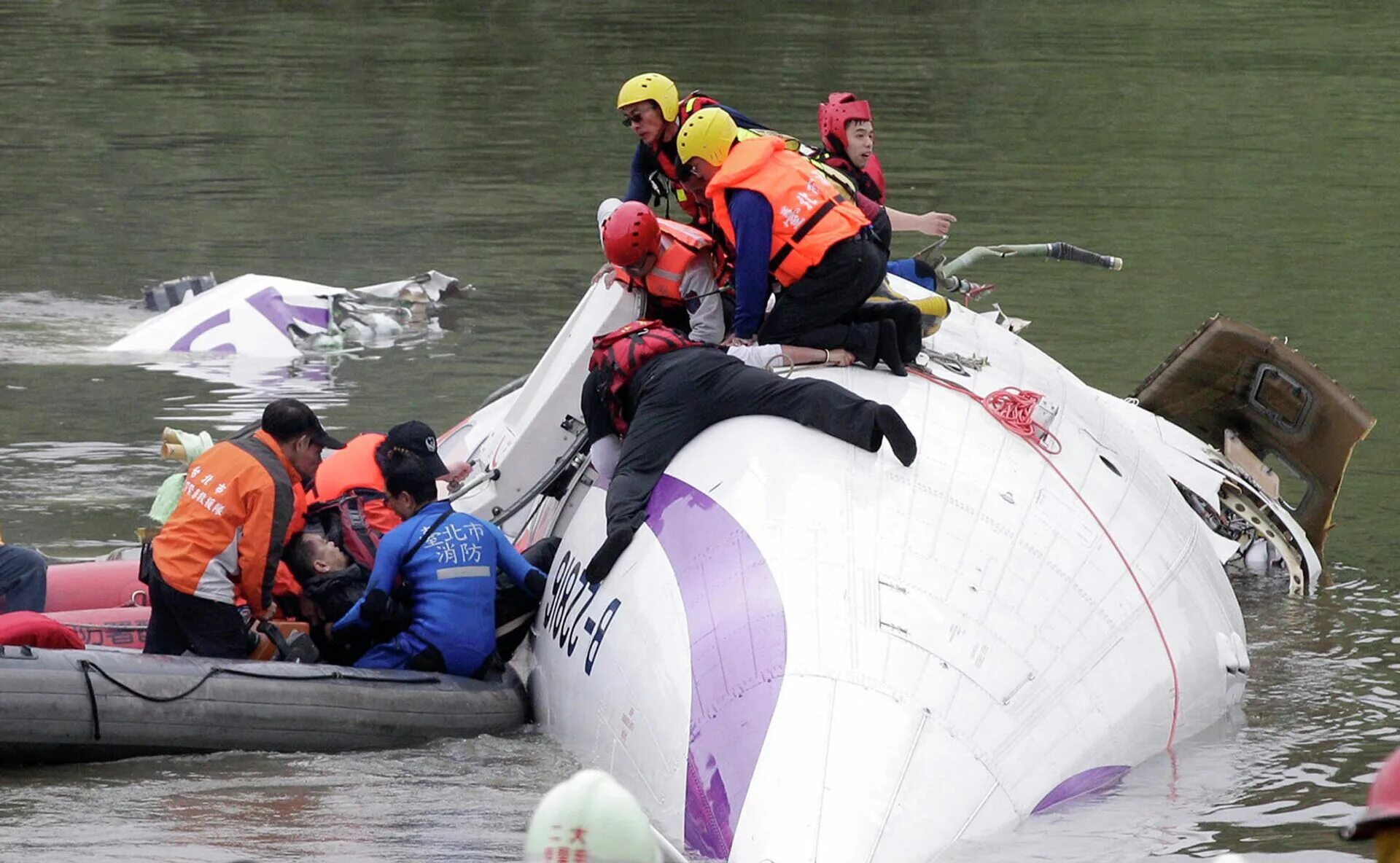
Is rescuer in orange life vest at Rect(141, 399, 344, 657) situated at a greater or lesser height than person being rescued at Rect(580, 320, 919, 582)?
lesser

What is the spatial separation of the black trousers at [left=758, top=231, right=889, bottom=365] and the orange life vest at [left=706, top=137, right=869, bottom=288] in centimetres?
5

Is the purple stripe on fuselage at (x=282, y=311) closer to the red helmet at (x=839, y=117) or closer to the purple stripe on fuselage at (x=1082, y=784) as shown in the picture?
the red helmet at (x=839, y=117)

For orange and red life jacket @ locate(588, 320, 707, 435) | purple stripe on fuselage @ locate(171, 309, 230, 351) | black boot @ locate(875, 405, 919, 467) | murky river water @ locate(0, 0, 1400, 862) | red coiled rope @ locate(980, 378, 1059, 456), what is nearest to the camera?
black boot @ locate(875, 405, 919, 467)

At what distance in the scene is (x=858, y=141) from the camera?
35.4ft

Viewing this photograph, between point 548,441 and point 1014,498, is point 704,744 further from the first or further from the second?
point 548,441

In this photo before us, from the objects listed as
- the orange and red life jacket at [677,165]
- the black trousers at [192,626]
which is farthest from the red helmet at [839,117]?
the black trousers at [192,626]

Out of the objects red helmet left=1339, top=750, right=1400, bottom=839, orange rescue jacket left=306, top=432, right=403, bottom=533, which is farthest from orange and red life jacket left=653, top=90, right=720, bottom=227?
red helmet left=1339, top=750, right=1400, bottom=839

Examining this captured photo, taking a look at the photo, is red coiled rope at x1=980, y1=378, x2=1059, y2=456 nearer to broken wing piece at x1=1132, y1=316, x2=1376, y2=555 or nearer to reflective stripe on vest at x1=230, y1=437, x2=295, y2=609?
reflective stripe on vest at x1=230, y1=437, x2=295, y2=609

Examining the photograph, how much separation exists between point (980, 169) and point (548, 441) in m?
15.2

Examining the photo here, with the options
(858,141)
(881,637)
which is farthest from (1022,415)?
(858,141)

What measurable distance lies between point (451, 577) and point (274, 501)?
780mm

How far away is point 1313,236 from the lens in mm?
20422

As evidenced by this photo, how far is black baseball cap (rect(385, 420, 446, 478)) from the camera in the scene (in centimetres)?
869

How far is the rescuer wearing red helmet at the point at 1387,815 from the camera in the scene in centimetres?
301
